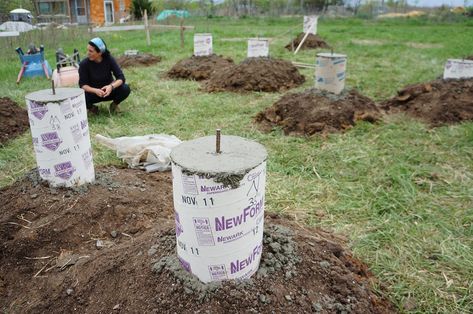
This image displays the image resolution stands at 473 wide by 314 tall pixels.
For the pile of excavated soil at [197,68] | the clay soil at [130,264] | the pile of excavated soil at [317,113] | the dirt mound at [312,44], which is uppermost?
the dirt mound at [312,44]

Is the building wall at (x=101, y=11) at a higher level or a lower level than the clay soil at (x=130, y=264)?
higher

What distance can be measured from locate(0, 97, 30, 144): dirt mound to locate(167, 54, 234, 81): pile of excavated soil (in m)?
3.93

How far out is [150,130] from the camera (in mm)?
5395

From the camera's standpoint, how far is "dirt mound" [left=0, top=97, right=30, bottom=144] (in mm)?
5164

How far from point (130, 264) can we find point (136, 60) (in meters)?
9.23

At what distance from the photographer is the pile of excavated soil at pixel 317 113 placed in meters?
5.27

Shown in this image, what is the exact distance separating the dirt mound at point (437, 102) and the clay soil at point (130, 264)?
369 centimetres

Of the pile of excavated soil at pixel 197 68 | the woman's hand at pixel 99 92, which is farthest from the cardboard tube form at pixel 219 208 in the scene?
the pile of excavated soil at pixel 197 68

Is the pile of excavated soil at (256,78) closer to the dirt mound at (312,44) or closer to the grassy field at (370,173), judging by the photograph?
the grassy field at (370,173)

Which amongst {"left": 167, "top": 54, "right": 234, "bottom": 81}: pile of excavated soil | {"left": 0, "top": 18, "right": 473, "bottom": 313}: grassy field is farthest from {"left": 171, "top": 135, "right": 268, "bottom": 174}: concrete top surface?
{"left": 167, "top": 54, "right": 234, "bottom": 81}: pile of excavated soil

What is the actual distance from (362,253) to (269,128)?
2.95m

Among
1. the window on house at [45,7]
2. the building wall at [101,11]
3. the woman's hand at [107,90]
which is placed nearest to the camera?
the woman's hand at [107,90]

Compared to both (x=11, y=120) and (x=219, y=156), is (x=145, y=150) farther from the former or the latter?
(x=11, y=120)

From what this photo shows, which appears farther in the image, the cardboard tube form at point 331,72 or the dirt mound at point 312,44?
the dirt mound at point 312,44
